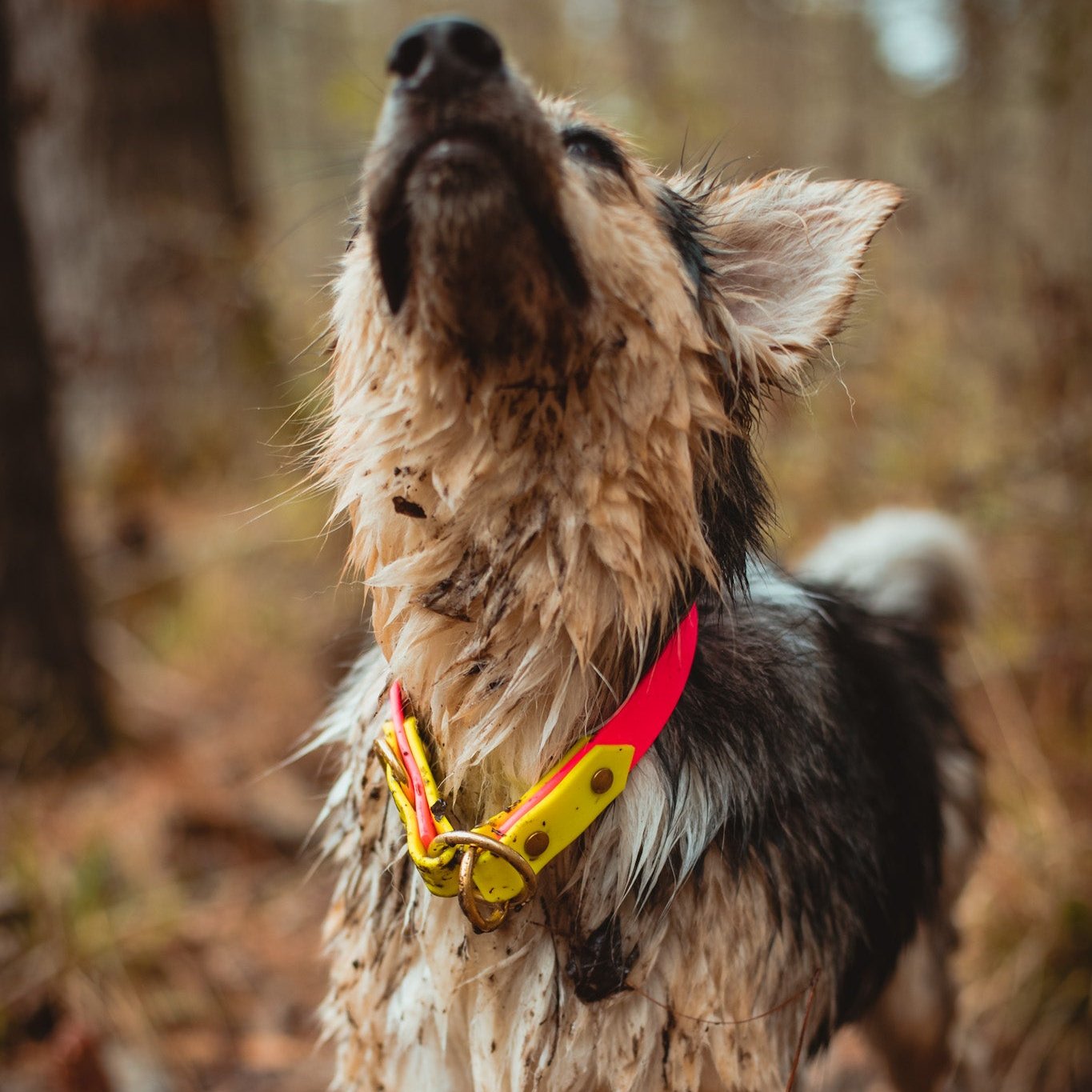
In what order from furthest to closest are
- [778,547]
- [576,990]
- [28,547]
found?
1. [28,547]
2. [778,547]
3. [576,990]

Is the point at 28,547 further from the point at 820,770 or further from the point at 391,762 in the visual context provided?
the point at 820,770

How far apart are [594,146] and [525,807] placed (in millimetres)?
1283

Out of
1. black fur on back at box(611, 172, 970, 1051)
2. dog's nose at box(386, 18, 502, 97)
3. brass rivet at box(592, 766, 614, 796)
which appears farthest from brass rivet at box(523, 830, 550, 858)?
dog's nose at box(386, 18, 502, 97)

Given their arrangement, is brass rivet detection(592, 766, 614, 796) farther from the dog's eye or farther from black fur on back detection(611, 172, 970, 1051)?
the dog's eye

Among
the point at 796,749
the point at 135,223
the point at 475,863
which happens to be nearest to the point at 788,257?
the point at 796,749

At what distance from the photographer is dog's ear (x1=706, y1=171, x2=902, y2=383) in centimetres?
183

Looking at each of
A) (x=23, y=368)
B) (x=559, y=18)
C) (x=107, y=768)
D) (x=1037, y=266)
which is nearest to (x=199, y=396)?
(x=23, y=368)

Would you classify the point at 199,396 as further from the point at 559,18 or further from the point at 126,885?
the point at 559,18

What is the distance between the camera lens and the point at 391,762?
1786 mm

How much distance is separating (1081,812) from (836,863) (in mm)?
2256

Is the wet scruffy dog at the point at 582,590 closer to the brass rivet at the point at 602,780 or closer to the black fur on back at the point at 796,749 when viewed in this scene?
the black fur on back at the point at 796,749

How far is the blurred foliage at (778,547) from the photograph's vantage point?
3188 millimetres

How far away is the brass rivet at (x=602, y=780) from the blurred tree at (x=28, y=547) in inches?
143

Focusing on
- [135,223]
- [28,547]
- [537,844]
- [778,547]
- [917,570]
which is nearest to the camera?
[537,844]
